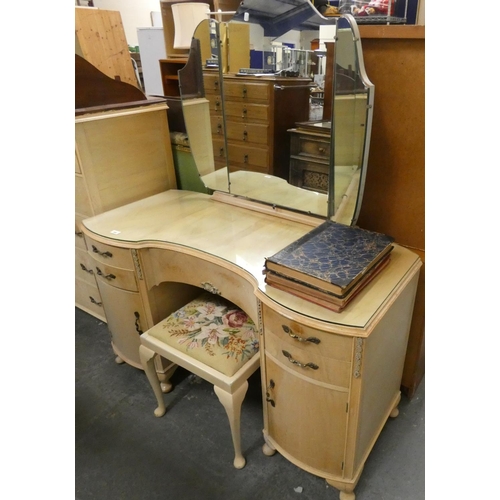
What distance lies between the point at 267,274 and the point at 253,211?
51 centimetres

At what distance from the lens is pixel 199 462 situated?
4.24 ft

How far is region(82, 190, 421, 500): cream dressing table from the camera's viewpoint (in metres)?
0.92

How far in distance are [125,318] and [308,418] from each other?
0.86 meters

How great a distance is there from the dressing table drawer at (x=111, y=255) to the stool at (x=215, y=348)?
270 millimetres

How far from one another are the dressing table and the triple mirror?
11 mm

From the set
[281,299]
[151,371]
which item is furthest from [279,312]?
[151,371]

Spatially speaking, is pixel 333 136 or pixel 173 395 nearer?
pixel 333 136

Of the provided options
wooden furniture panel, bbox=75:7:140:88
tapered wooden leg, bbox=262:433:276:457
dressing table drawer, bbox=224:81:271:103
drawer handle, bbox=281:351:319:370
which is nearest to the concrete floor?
tapered wooden leg, bbox=262:433:276:457

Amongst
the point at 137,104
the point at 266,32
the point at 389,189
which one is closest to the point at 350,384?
the point at 389,189

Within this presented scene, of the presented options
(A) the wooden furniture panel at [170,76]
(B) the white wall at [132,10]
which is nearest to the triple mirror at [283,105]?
(A) the wooden furniture panel at [170,76]

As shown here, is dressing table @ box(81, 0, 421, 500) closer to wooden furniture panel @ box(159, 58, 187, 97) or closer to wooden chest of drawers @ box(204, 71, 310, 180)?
wooden chest of drawers @ box(204, 71, 310, 180)

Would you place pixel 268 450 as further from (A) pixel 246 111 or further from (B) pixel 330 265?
(A) pixel 246 111

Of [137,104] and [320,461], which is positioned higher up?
[137,104]

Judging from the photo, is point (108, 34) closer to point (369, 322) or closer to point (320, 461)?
point (369, 322)
